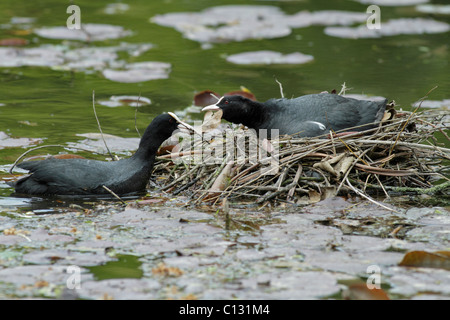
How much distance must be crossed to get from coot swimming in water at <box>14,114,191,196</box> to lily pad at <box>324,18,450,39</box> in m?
7.44

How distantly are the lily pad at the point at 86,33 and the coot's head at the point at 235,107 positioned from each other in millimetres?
6673

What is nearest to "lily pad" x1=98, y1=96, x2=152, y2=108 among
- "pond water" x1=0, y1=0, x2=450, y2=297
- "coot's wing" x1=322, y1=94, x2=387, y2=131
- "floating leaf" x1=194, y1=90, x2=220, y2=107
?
"pond water" x1=0, y1=0, x2=450, y2=297

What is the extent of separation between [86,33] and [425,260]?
9755 mm

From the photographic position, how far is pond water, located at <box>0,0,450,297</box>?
9023mm

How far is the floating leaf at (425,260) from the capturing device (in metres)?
4.49

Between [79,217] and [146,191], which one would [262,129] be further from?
[79,217]

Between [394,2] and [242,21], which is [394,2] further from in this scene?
[242,21]

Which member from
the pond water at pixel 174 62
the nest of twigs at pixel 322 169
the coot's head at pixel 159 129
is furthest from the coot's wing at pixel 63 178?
the nest of twigs at pixel 322 169

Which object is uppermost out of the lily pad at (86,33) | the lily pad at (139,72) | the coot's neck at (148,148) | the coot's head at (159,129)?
the lily pad at (86,33)

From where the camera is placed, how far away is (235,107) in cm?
688

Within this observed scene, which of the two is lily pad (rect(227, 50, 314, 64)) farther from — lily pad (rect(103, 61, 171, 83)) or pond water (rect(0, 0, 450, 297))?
lily pad (rect(103, 61, 171, 83))

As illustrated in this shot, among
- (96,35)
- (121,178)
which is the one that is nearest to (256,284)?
(121,178)

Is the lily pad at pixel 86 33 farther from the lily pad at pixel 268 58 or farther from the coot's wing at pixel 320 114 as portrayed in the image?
the coot's wing at pixel 320 114

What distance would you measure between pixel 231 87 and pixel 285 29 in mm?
3917
